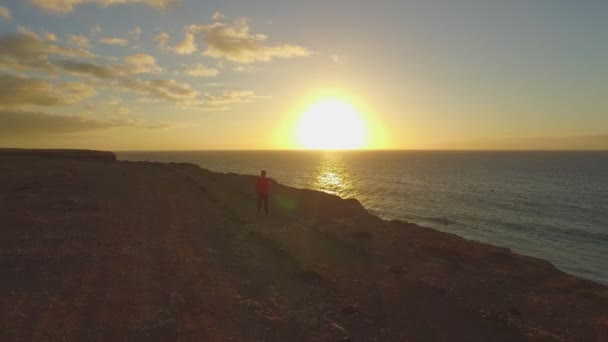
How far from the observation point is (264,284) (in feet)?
39.2

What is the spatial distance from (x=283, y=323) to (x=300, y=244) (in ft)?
24.2

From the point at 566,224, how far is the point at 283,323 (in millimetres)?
44391

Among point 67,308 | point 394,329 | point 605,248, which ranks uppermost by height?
point 67,308

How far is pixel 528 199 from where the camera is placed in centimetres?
6400

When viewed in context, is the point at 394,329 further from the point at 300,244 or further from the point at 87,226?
the point at 87,226

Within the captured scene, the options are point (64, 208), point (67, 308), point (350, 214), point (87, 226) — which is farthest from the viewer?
point (350, 214)

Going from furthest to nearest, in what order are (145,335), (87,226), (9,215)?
(9,215) < (87,226) < (145,335)

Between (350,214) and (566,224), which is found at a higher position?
(350,214)

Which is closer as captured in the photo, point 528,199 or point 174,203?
point 174,203

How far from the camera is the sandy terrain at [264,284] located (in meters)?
9.02

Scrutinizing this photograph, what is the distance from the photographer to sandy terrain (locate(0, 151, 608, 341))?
9023 mm

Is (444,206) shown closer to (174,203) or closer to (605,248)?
(605,248)

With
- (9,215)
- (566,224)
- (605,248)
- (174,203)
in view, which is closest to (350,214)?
(174,203)

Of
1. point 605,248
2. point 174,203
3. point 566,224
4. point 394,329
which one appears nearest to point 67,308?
point 394,329
